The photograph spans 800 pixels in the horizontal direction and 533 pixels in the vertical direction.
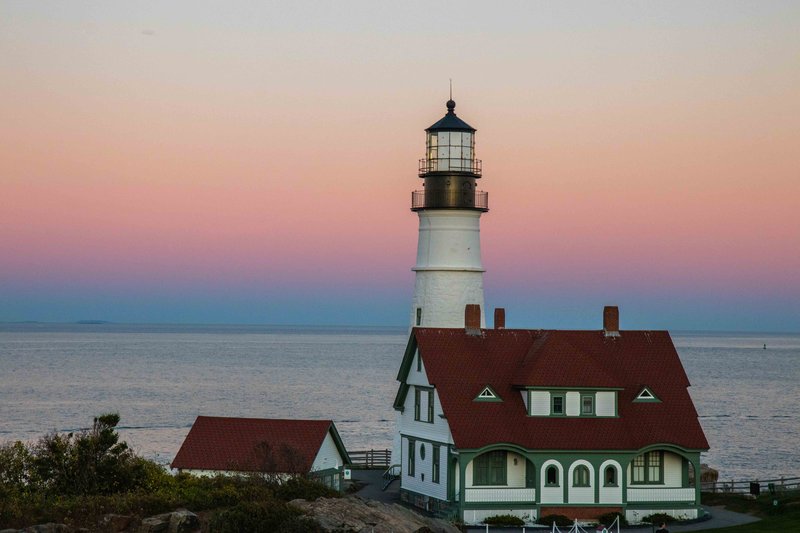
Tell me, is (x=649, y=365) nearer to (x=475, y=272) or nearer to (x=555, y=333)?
(x=555, y=333)

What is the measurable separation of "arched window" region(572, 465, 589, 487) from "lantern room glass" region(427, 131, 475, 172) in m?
13.7

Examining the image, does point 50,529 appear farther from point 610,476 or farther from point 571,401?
point 610,476

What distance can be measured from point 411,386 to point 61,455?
548 inches

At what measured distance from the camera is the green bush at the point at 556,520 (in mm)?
38250

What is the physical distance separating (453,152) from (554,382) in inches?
465

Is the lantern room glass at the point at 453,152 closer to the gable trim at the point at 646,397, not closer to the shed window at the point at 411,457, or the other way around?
the shed window at the point at 411,457

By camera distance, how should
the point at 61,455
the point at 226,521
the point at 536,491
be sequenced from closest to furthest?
the point at 226,521
the point at 61,455
the point at 536,491

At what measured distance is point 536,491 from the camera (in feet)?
127

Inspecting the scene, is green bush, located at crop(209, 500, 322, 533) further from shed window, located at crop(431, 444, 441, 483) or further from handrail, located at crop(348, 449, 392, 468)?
handrail, located at crop(348, 449, 392, 468)

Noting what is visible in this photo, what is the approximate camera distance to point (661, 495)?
3978 cm

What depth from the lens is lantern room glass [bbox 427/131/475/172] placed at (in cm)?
4722

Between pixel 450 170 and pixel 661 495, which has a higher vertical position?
pixel 450 170

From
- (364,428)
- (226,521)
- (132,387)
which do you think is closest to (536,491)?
(226,521)

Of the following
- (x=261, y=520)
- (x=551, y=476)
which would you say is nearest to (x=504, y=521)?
(x=551, y=476)
